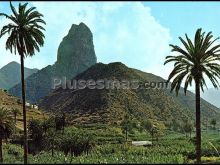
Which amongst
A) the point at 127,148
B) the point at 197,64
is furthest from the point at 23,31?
the point at 127,148

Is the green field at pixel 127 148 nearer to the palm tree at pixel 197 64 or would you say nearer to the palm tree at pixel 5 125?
the palm tree at pixel 5 125

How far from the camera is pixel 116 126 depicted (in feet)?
627

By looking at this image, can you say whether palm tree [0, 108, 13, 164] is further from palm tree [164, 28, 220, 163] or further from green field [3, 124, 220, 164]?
palm tree [164, 28, 220, 163]

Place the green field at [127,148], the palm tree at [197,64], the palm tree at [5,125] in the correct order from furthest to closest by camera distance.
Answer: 1. the green field at [127,148]
2. the palm tree at [5,125]
3. the palm tree at [197,64]

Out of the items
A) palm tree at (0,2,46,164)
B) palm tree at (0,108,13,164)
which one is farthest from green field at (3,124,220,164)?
palm tree at (0,2,46,164)

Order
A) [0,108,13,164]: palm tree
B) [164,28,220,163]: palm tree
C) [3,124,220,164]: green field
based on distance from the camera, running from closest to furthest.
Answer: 1. [164,28,220,163]: palm tree
2. [0,108,13,164]: palm tree
3. [3,124,220,164]: green field

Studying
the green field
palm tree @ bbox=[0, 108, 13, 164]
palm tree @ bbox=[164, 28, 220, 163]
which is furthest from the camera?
the green field

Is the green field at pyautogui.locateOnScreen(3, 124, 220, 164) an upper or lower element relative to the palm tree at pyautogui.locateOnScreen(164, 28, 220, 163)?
lower

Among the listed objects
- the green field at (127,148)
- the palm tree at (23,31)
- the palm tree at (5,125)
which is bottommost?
the green field at (127,148)

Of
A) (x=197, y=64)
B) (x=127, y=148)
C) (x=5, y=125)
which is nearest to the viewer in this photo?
(x=197, y=64)

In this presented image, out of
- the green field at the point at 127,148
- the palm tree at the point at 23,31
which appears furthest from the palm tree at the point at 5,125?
the palm tree at the point at 23,31

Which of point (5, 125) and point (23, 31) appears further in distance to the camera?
point (5, 125)

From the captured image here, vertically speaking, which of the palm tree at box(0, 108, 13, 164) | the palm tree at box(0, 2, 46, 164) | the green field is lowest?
the green field

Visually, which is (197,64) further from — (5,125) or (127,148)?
(127,148)
